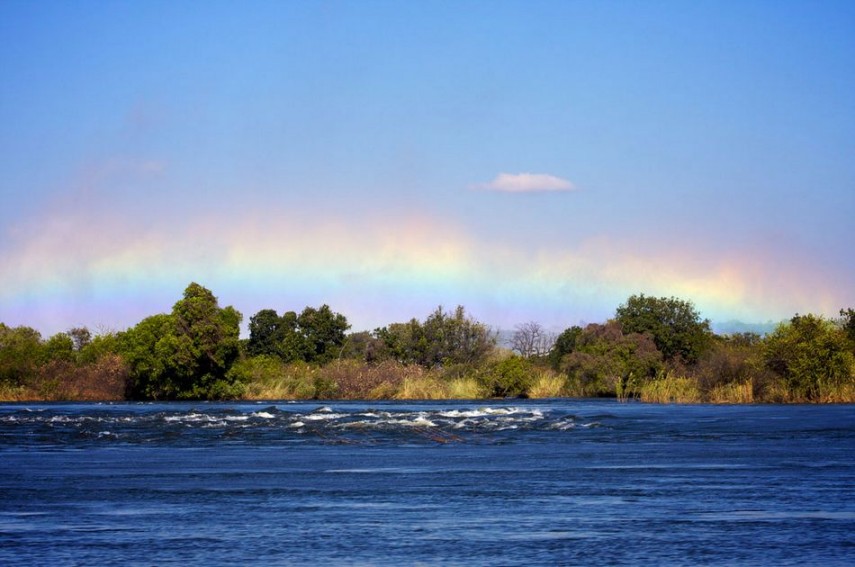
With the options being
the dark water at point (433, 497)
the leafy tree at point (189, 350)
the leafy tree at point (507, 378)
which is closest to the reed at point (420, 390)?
the leafy tree at point (507, 378)

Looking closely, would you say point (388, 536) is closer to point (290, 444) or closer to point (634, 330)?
point (290, 444)

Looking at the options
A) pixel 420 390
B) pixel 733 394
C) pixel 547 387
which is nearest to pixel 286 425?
pixel 733 394

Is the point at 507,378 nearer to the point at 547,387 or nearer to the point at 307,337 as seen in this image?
the point at 547,387

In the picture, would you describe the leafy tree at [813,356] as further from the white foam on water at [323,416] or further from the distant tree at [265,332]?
the distant tree at [265,332]

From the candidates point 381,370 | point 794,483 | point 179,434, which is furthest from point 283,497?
point 381,370

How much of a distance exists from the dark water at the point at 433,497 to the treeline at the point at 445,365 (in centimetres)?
2478

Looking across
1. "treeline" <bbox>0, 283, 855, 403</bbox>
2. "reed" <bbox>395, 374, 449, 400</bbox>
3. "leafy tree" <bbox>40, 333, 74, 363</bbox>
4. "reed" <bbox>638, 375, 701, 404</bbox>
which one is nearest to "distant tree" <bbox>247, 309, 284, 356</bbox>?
"treeline" <bbox>0, 283, 855, 403</bbox>

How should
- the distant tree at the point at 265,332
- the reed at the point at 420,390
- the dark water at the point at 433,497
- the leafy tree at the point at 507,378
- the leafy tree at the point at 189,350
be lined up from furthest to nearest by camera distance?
Result: the distant tree at the point at 265,332
the reed at the point at 420,390
the leafy tree at the point at 507,378
the leafy tree at the point at 189,350
the dark water at the point at 433,497

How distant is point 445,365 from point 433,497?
7386 centimetres

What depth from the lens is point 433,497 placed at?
850 inches

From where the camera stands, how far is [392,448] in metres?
35.5

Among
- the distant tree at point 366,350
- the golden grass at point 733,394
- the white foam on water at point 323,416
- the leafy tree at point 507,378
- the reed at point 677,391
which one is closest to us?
the white foam on water at point 323,416

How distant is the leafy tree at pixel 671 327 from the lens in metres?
97.4

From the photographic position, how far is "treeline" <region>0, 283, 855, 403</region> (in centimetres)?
6669
